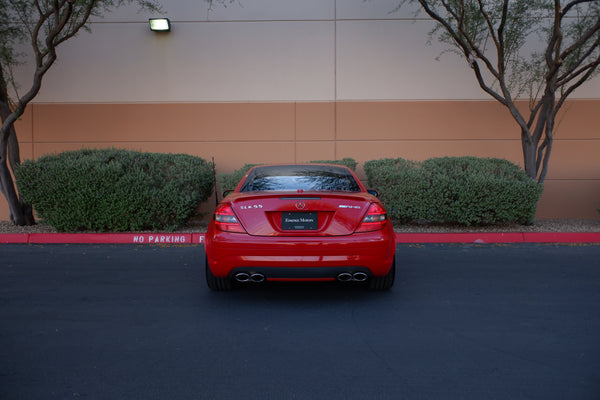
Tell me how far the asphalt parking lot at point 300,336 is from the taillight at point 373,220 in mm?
767

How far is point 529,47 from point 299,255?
10792 millimetres

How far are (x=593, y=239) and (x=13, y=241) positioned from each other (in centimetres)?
1075

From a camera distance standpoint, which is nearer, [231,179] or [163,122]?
[231,179]

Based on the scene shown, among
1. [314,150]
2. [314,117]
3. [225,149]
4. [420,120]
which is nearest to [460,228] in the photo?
[420,120]

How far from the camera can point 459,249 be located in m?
8.31

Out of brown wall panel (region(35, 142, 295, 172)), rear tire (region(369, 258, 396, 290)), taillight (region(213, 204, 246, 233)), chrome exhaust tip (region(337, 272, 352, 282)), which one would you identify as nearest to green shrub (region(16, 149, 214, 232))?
brown wall panel (region(35, 142, 295, 172))

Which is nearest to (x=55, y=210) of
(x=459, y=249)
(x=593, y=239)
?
(x=459, y=249)

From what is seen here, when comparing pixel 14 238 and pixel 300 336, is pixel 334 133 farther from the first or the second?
pixel 300 336

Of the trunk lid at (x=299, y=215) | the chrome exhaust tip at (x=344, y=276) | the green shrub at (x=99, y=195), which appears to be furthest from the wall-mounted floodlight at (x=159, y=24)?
the chrome exhaust tip at (x=344, y=276)

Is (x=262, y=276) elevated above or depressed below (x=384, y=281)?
above

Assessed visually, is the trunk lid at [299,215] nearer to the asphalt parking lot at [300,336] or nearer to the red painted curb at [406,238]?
the asphalt parking lot at [300,336]

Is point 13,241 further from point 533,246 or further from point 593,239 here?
point 593,239

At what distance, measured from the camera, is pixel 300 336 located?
3961 mm

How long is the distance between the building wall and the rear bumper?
815 cm
